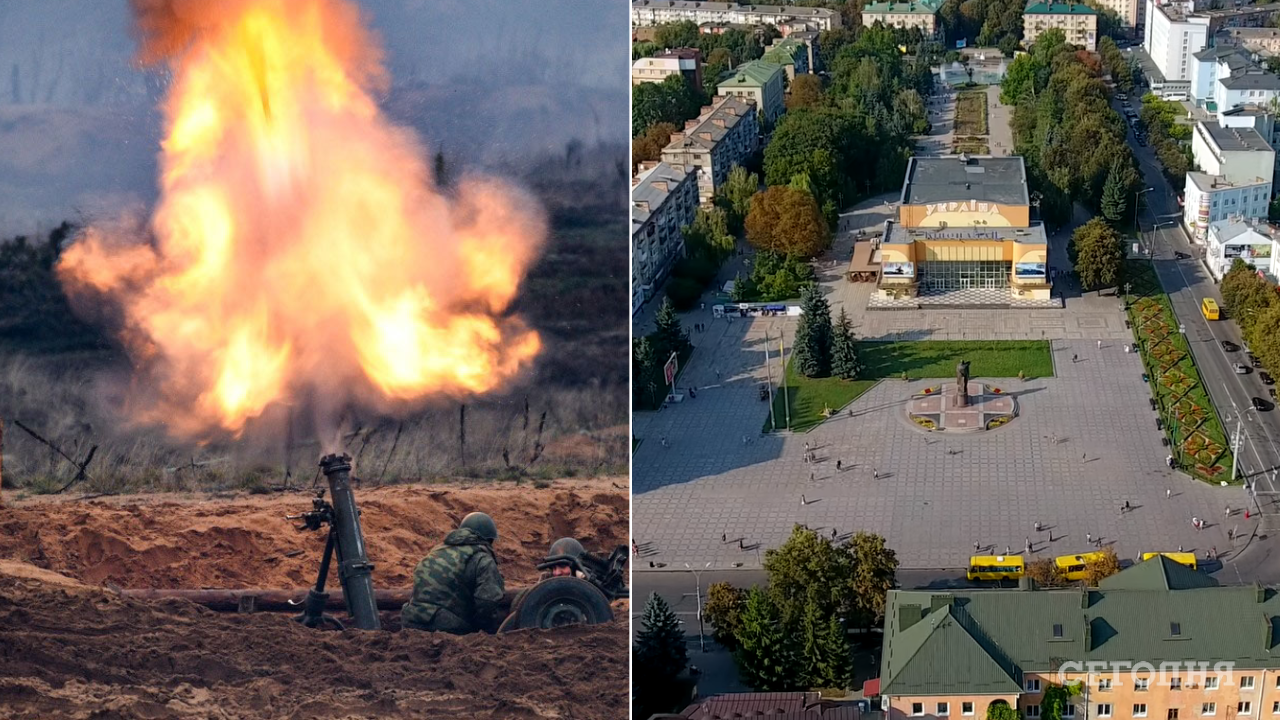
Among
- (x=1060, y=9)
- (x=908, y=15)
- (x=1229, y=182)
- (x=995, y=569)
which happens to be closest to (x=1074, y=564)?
(x=995, y=569)

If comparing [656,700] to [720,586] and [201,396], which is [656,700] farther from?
[201,396]

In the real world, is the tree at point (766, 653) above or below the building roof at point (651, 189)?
below

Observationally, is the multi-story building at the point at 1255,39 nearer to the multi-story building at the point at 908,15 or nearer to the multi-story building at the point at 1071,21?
the multi-story building at the point at 1071,21

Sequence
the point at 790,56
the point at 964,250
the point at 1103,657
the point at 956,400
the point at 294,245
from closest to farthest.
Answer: the point at 294,245 < the point at 1103,657 < the point at 956,400 < the point at 964,250 < the point at 790,56

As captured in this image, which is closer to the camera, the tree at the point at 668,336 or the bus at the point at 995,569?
the bus at the point at 995,569

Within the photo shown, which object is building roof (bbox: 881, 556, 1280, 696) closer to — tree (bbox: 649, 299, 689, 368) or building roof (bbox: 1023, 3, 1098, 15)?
tree (bbox: 649, 299, 689, 368)

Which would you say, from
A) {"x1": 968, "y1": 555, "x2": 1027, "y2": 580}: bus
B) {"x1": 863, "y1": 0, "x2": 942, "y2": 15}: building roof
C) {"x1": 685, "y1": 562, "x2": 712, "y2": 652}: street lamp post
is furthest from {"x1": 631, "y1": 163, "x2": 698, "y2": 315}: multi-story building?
{"x1": 863, "y1": 0, "x2": 942, "y2": 15}: building roof

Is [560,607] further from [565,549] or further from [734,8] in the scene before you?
[734,8]

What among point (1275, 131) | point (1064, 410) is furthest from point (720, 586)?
point (1275, 131)

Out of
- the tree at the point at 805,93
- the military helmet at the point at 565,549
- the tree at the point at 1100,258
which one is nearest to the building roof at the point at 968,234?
the tree at the point at 1100,258
